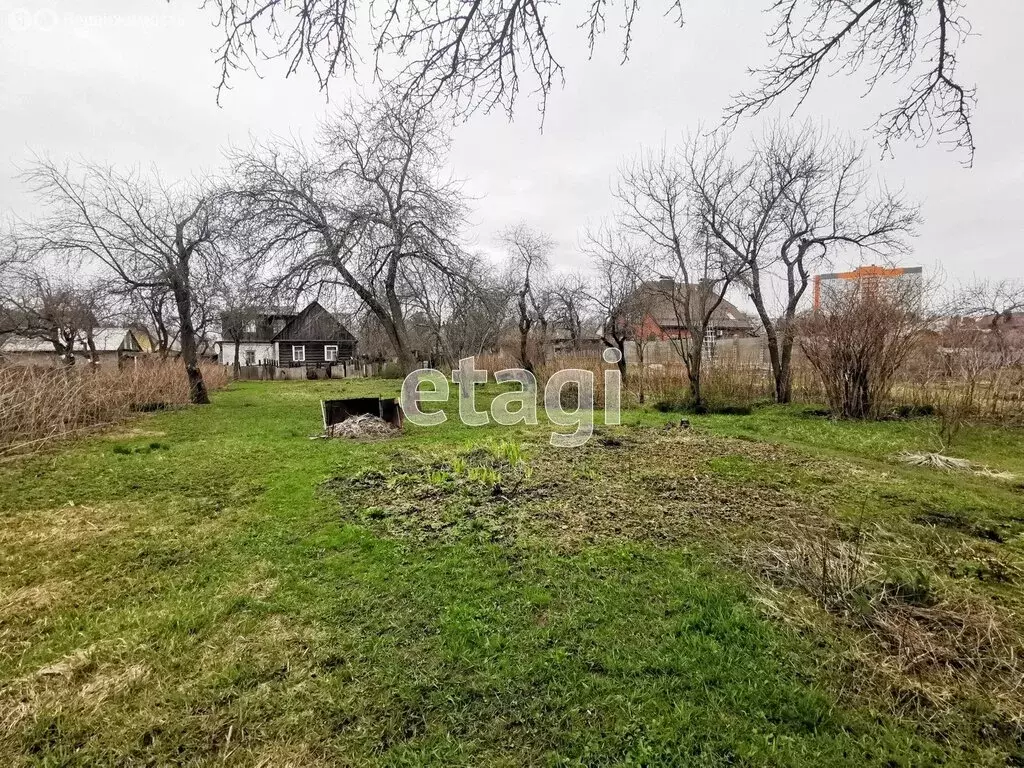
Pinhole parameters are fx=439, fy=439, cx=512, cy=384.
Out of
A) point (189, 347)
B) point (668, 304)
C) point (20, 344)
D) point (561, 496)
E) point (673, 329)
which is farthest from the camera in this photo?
point (668, 304)

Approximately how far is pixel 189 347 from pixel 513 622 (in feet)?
45.0

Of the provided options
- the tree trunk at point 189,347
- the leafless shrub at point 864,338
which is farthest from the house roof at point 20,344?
the leafless shrub at point 864,338

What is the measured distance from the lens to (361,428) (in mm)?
7625

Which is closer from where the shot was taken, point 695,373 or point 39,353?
point 695,373

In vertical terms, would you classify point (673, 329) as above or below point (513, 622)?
above

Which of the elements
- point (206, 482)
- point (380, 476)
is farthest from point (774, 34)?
point (206, 482)

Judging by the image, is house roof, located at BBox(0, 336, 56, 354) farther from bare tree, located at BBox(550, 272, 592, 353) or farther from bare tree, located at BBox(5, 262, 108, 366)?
bare tree, located at BBox(550, 272, 592, 353)

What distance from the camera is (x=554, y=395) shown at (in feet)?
36.6

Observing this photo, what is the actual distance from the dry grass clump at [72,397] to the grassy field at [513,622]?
2352 mm

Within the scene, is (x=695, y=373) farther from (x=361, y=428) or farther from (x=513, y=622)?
(x=513, y=622)

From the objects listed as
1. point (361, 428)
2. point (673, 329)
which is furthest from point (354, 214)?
point (673, 329)

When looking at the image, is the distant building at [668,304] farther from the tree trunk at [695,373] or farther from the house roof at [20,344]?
the house roof at [20,344]

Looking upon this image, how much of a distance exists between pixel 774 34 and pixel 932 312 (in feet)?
29.0

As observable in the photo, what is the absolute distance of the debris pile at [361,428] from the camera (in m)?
7.54
